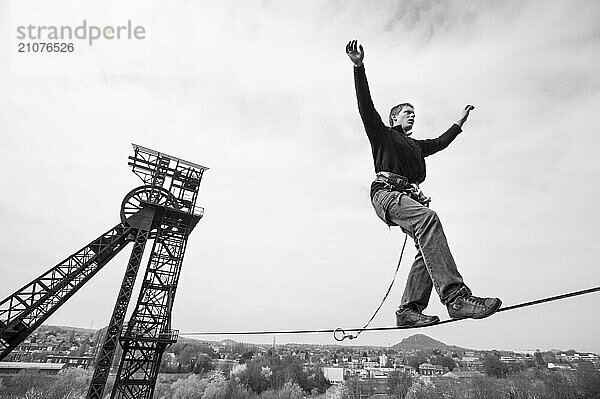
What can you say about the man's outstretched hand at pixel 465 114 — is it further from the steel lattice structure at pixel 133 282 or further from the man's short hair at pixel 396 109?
the steel lattice structure at pixel 133 282

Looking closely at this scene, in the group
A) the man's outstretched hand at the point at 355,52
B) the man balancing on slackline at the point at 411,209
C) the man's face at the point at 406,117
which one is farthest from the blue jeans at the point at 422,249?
the man's outstretched hand at the point at 355,52

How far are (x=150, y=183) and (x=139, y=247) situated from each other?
130 inches

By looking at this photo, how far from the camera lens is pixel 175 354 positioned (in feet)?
245

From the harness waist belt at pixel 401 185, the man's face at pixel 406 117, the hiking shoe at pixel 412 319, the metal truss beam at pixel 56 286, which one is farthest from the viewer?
the metal truss beam at pixel 56 286

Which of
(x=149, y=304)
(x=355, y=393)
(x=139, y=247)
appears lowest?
(x=355, y=393)

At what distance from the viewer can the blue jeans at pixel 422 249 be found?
2.15 meters

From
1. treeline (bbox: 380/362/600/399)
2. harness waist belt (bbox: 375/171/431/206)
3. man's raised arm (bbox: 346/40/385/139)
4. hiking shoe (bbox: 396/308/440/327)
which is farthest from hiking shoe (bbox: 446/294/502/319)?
treeline (bbox: 380/362/600/399)

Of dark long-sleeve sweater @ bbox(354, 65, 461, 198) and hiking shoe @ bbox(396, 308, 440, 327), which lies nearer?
hiking shoe @ bbox(396, 308, 440, 327)

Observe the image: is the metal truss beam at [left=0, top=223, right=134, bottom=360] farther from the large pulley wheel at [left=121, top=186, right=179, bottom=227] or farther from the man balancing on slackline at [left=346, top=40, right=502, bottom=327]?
the man balancing on slackline at [left=346, top=40, right=502, bottom=327]

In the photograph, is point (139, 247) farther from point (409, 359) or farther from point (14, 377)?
point (409, 359)

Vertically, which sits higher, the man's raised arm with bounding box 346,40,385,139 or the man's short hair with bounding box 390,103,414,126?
the man's short hair with bounding box 390,103,414,126

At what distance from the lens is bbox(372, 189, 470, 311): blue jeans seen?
7.07 feet

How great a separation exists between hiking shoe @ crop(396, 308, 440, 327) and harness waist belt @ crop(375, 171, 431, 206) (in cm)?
81

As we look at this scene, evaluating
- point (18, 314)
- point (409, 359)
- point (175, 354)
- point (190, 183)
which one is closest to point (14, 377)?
point (175, 354)
